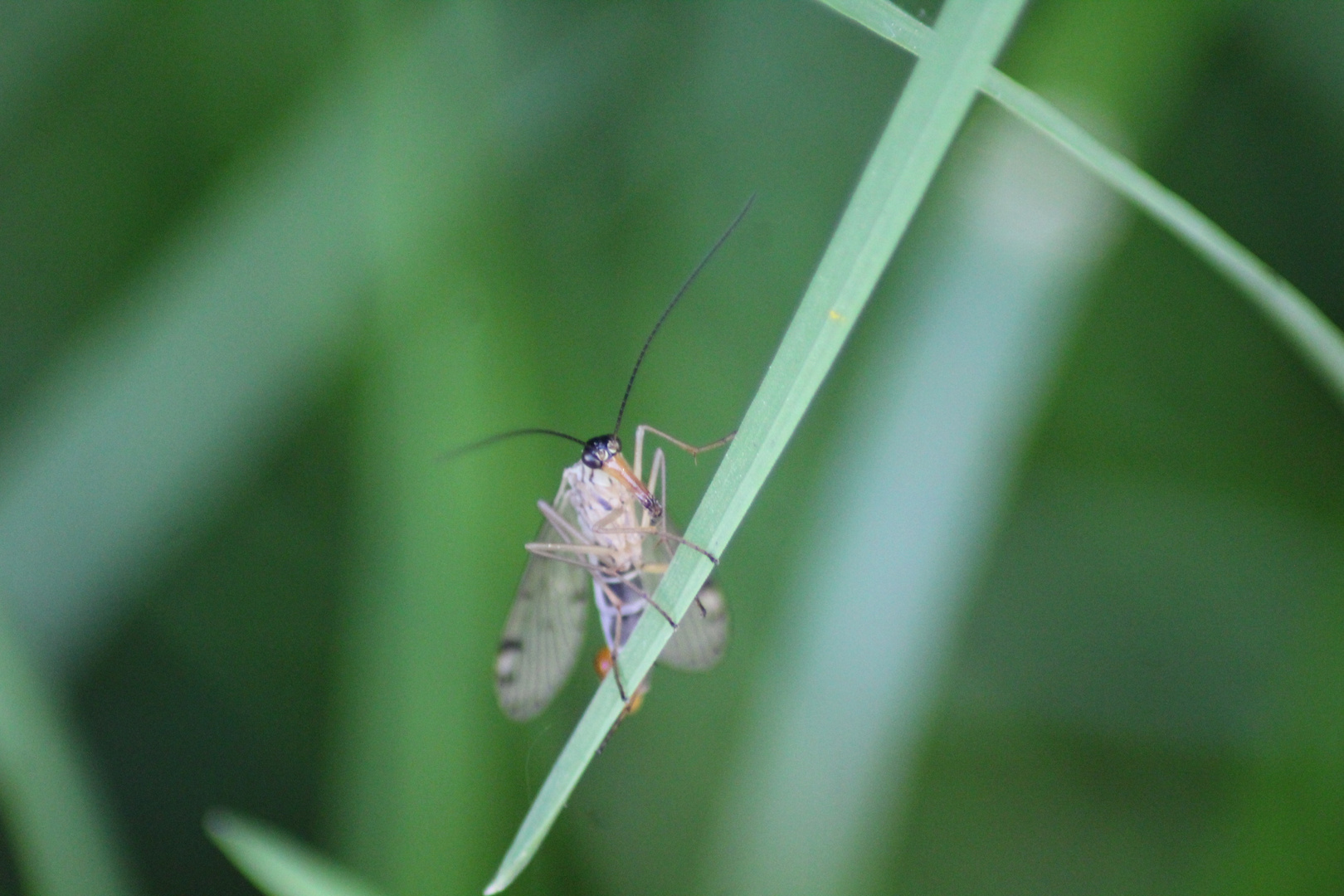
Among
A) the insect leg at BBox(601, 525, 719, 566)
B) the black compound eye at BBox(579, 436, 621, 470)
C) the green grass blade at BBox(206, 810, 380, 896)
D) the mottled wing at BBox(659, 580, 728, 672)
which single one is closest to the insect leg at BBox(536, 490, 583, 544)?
the insect leg at BBox(601, 525, 719, 566)

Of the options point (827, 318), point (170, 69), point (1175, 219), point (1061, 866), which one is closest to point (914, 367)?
point (1175, 219)

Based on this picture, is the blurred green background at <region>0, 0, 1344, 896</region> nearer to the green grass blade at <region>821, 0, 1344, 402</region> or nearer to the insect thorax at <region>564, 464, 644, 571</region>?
the insect thorax at <region>564, 464, 644, 571</region>

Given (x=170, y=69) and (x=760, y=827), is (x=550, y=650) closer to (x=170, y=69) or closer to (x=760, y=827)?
(x=760, y=827)

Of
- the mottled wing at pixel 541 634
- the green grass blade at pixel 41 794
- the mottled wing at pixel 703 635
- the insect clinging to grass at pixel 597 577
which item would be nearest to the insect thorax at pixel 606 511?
the insect clinging to grass at pixel 597 577

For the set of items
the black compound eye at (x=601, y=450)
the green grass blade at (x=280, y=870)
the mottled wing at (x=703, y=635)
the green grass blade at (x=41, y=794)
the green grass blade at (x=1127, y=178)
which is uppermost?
the green grass blade at (x=1127, y=178)

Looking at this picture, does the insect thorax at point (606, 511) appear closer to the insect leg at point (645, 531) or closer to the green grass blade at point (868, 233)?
the insect leg at point (645, 531)

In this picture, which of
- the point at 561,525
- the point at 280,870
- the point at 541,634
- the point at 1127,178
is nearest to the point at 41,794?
the point at 280,870
